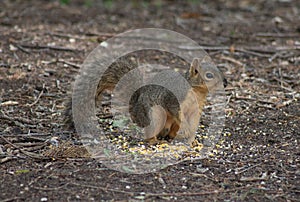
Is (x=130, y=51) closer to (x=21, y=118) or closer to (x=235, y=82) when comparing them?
(x=235, y=82)

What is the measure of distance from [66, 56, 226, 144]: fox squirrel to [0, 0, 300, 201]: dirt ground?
0.34 meters

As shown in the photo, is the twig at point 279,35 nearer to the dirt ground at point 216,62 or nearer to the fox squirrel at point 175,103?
the dirt ground at point 216,62

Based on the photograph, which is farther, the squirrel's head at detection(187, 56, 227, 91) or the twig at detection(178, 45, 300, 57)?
the twig at detection(178, 45, 300, 57)

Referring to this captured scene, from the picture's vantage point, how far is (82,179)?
3.21 meters

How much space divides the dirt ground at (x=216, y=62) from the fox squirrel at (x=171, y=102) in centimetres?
34

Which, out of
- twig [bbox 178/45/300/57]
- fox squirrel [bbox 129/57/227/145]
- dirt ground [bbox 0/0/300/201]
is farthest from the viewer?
twig [bbox 178/45/300/57]

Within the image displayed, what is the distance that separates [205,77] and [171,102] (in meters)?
0.32

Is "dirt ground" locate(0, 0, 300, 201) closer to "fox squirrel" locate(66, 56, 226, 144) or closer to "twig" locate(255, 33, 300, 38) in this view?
"twig" locate(255, 33, 300, 38)

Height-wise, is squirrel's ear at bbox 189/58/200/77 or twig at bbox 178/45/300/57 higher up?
squirrel's ear at bbox 189/58/200/77

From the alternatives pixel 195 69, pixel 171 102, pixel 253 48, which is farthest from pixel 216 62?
pixel 171 102

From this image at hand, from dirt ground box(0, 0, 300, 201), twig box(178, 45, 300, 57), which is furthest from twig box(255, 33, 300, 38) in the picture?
twig box(178, 45, 300, 57)

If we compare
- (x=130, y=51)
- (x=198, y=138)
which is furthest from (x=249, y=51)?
(x=198, y=138)

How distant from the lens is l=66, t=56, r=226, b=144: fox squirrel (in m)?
3.87

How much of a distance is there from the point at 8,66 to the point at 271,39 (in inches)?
127
